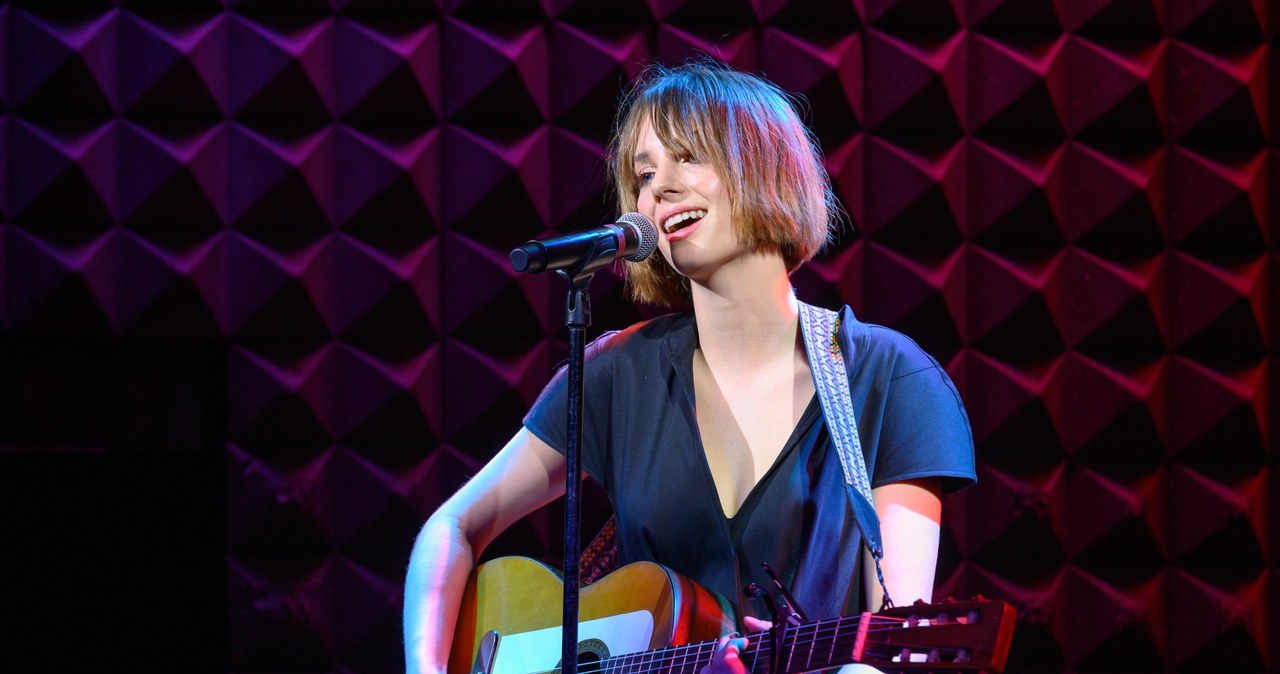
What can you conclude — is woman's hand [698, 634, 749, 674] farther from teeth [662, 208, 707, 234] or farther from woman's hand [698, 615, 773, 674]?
teeth [662, 208, 707, 234]

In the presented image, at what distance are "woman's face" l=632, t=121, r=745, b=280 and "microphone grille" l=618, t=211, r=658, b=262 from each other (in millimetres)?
299

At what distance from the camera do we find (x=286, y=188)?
9.80ft

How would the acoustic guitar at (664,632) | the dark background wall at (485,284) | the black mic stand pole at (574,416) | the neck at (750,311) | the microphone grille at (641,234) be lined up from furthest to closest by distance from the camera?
the dark background wall at (485,284) < the neck at (750,311) < the microphone grille at (641,234) < the black mic stand pole at (574,416) < the acoustic guitar at (664,632)

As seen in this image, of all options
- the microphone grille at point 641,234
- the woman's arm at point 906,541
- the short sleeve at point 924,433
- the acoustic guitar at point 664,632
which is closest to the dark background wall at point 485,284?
the acoustic guitar at point 664,632

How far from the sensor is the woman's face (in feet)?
6.75

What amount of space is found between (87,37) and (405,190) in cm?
95

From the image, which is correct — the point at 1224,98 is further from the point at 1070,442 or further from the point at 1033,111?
the point at 1070,442

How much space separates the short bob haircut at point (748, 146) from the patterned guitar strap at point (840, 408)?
145 millimetres

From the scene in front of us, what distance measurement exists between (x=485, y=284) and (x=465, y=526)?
2.80 ft

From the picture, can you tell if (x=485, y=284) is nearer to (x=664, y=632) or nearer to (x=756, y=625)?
(x=664, y=632)

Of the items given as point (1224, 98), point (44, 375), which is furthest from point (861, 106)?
→ point (44, 375)

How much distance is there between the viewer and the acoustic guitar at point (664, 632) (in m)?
1.43

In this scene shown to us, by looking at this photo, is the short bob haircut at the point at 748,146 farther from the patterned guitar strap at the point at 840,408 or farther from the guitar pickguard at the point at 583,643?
the guitar pickguard at the point at 583,643

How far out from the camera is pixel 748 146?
6.88 ft
